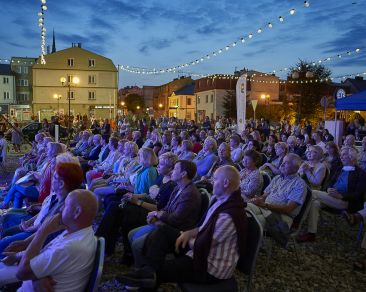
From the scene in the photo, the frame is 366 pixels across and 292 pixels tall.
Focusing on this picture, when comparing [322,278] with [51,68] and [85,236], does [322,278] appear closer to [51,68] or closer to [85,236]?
[85,236]

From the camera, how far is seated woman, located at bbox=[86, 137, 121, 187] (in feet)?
22.0

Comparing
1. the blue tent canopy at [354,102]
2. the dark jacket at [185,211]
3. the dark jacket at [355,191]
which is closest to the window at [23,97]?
the blue tent canopy at [354,102]

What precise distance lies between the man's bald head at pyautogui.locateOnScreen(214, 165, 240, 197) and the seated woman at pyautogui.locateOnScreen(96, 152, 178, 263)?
1.10 metres

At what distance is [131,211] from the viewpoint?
13.0 ft

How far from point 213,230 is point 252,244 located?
364mm

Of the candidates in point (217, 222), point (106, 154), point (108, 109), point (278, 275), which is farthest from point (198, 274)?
point (108, 109)

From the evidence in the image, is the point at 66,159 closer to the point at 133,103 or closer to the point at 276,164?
the point at 276,164

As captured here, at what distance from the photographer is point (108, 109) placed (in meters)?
43.8

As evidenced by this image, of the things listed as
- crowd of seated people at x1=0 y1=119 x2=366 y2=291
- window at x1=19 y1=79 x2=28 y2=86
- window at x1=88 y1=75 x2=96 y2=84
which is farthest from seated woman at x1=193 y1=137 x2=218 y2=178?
window at x1=19 y1=79 x2=28 y2=86

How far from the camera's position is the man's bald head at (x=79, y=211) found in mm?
2219

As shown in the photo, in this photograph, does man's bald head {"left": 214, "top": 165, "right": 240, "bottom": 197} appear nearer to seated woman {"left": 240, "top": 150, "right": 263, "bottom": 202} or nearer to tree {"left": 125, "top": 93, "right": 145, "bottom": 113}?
seated woman {"left": 240, "top": 150, "right": 263, "bottom": 202}

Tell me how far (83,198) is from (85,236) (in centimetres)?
23

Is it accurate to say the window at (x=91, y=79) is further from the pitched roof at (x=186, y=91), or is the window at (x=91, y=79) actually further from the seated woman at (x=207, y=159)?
the seated woman at (x=207, y=159)

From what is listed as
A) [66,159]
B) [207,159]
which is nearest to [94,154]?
[207,159]
